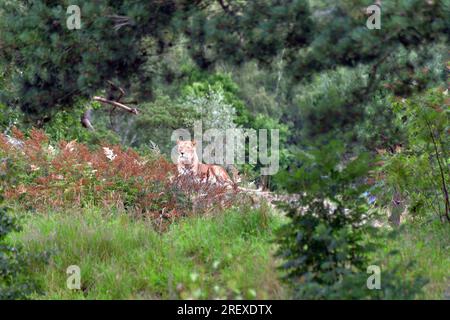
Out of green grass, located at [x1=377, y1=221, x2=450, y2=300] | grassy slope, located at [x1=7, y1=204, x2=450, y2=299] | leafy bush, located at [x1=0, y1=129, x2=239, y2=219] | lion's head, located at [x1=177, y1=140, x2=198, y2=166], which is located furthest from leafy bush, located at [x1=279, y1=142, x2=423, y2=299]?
lion's head, located at [x1=177, y1=140, x2=198, y2=166]

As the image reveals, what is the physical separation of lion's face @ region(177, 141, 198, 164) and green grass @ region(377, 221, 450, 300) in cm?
766

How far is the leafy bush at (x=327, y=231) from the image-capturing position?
6398 millimetres

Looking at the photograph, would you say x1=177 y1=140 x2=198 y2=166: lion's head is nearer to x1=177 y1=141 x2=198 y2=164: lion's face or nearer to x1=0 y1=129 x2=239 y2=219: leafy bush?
x1=177 y1=141 x2=198 y2=164: lion's face

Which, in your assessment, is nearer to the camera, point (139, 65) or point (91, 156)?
point (139, 65)

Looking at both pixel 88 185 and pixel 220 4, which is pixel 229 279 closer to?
pixel 220 4

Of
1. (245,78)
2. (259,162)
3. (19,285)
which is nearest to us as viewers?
(19,285)

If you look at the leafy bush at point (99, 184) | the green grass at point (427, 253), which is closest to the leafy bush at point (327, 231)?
the green grass at point (427, 253)

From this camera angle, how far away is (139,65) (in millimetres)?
8781

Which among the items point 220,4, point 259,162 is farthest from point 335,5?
point 259,162

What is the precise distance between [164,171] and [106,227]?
3124 millimetres

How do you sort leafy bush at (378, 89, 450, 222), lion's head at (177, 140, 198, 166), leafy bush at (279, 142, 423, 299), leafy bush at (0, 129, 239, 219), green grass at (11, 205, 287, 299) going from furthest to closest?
lion's head at (177, 140, 198, 166) < leafy bush at (0, 129, 239, 219) < leafy bush at (378, 89, 450, 222) < green grass at (11, 205, 287, 299) < leafy bush at (279, 142, 423, 299)

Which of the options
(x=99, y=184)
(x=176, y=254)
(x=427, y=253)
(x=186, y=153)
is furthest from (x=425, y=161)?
(x=186, y=153)

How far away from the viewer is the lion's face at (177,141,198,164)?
16855 mm
